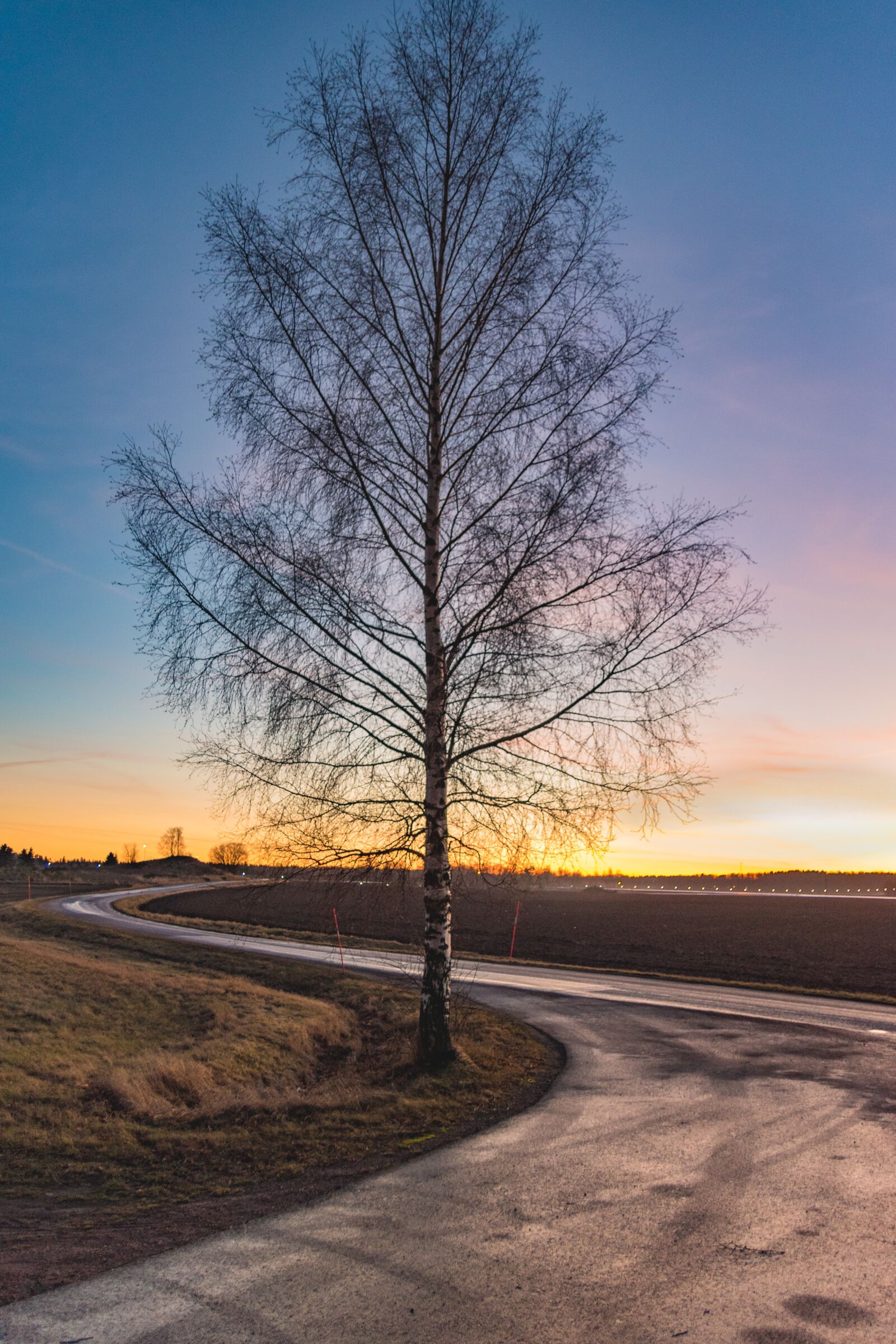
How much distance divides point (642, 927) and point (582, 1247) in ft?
122

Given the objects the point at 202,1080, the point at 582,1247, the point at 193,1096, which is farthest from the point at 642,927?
the point at 582,1247

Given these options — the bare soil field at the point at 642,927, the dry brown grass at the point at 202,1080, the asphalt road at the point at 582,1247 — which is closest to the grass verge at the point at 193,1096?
the dry brown grass at the point at 202,1080

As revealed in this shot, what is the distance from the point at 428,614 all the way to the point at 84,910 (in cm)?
3693

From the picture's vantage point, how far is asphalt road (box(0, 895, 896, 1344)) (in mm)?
3969

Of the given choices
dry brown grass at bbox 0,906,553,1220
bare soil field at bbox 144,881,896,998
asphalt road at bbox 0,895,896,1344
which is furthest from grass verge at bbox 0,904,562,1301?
bare soil field at bbox 144,881,896,998

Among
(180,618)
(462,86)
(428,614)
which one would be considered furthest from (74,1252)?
(462,86)

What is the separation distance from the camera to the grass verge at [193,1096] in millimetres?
5789

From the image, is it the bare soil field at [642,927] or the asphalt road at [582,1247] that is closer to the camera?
the asphalt road at [582,1247]

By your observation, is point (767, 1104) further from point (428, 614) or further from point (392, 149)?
point (392, 149)

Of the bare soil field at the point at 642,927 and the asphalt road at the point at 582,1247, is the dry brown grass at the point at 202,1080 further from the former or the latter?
the bare soil field at the point at 642,927

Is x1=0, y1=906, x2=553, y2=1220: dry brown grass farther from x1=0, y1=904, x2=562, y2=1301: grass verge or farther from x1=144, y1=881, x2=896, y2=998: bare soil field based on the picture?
x1=144, y1=881, x2=896, y2=998: bare soil field

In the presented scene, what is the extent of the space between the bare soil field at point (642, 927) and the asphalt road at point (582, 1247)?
11.1ft

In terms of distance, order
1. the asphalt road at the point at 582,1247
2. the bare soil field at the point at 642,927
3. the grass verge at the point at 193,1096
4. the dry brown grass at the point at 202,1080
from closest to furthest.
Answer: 1. the asphalt road at the point at 582,1247
2. the grass verge at the point at 193,1096
3. the dry brown grass at the point at 202,1080
4. the bare soil field at the point at 642,927

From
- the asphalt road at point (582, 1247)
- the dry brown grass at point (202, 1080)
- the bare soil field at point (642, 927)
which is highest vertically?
the asphalt road at point (582, 1247)
